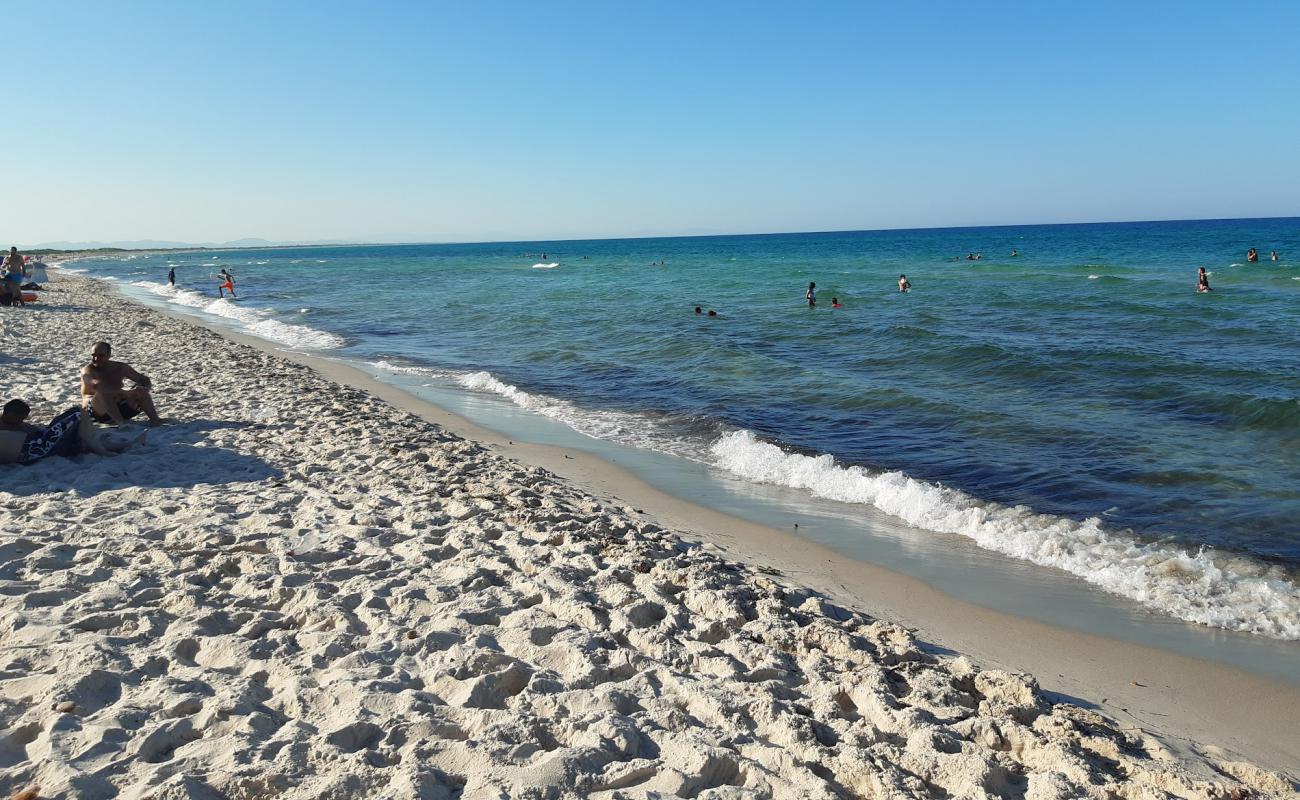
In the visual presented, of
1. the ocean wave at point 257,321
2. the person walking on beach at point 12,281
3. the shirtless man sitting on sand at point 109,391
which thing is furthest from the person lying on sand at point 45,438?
the person walking on beach at point 12,281

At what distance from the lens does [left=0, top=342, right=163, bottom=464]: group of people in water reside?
6.97m

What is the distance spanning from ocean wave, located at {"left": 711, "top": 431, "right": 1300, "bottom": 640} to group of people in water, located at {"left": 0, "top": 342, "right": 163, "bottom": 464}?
6.51 metres

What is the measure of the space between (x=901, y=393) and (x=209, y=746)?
10976mm

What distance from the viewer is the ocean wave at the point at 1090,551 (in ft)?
17.3

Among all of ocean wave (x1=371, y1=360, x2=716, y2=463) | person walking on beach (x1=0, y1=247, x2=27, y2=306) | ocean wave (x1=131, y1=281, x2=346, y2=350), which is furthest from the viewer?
person walking on beach (x1=0, y1=247, x2=27, y2=306)

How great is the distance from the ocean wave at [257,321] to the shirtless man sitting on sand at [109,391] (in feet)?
32.2

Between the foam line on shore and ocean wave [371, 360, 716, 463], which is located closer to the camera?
the foam line on shore

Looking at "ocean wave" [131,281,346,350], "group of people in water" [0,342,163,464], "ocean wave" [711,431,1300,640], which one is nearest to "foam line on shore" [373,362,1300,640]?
"ocean wave" [711,431,1300,640]

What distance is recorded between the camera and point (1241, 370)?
12.9 meters

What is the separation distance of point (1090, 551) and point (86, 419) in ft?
29.7

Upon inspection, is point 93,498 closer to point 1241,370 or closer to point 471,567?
point 471,567

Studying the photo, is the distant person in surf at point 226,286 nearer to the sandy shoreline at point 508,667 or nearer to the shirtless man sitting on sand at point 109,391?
the shirtless man sitting on sand at point 109,391

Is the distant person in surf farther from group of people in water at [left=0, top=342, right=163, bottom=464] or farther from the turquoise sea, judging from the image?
group of people in water at [left=0, top=342, right=163, bottom=464]

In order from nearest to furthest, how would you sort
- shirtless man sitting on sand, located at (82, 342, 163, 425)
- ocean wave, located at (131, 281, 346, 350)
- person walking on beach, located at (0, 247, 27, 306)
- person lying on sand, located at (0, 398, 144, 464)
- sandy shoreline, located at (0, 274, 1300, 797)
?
sandy shoreline, located at (0, 274, 1300, 797) < person lying on sand, located at (0, 398, 144, 464) < shirtless man sitting on sand, located at (82, 342, 163, 425) < ocean wave, located at (131, 281, 346, 350) < person walking on beach, located at (0, 247, 27, 306)
